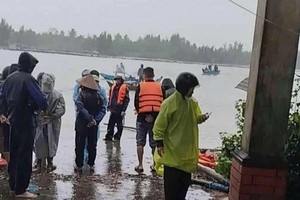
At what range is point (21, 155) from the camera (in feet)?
22.8

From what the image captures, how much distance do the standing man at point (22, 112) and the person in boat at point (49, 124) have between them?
1.92 m

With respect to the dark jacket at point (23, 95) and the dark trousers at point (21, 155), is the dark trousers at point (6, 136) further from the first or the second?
the dark jacket at point (23, 95)

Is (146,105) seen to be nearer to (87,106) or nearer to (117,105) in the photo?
(87,106)

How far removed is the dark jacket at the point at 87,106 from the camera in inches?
352

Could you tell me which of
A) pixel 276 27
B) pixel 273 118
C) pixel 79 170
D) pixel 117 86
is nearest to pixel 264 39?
pixel 276 27

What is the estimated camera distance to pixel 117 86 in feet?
45.4

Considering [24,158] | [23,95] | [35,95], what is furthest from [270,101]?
[24,158]

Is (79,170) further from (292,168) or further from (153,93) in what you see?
(292,168)

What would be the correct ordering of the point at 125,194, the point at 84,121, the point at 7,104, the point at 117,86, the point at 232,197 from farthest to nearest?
the point at 117,86
the point at 84,121
the point at 125,194
the point at 7,104
the point at 232,197

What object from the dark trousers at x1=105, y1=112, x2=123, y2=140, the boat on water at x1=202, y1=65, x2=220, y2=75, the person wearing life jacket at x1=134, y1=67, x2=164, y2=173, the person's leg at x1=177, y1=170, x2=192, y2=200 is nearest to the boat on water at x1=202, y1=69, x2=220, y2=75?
the boat on water at x1=202, y1=65, x2=220, y2=75

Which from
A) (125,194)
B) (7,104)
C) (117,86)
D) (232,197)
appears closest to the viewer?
(232,197)

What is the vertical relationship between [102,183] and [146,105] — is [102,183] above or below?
below

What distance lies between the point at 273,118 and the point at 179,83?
3.61 ft

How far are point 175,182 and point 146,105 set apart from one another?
129 inches
